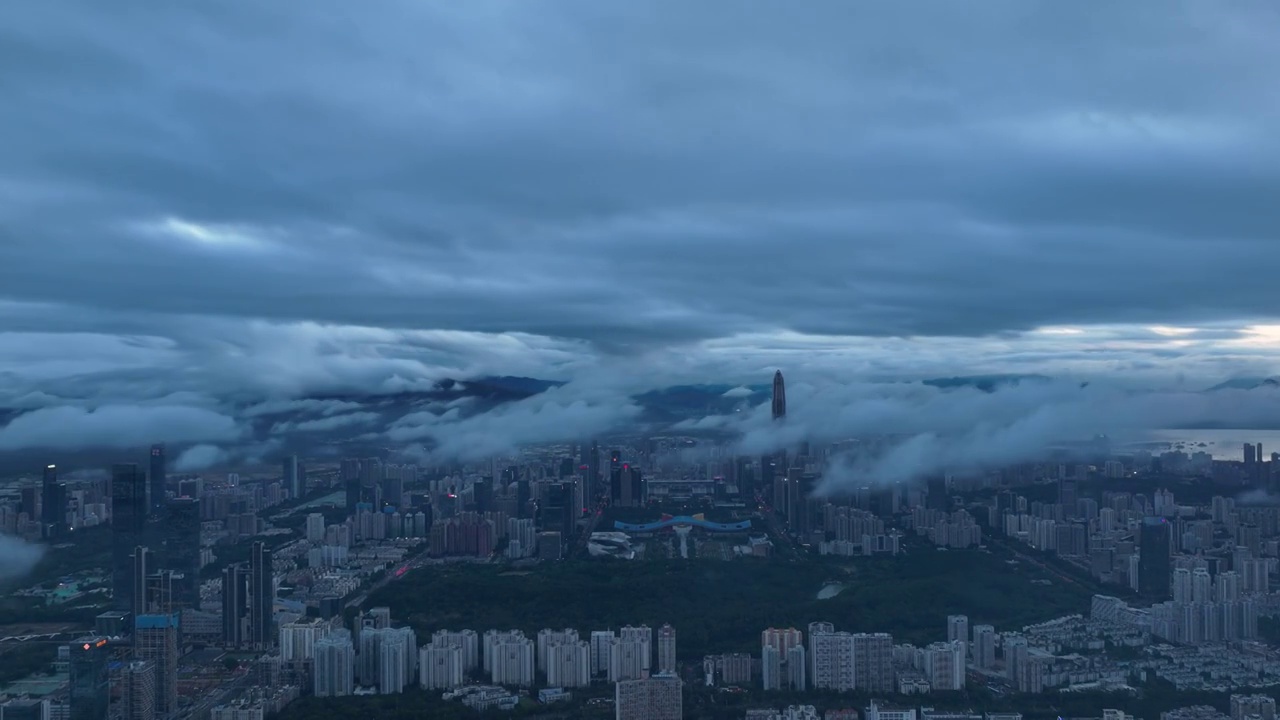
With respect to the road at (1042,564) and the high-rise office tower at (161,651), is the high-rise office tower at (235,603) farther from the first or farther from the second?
the road at (1042,564)

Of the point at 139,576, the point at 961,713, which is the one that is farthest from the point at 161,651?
the point at 961,713

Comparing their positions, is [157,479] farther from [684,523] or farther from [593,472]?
[593,472]

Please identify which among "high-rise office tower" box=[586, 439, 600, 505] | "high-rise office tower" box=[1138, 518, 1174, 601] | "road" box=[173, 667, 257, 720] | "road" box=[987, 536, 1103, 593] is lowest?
"road" box=[173, 667, 257, 720]

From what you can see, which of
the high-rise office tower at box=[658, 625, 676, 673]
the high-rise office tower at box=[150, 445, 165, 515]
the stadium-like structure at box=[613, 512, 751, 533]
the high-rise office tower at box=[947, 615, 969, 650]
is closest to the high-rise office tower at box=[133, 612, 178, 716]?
the high-rise office tower at box=[150, 445, 165, 515]

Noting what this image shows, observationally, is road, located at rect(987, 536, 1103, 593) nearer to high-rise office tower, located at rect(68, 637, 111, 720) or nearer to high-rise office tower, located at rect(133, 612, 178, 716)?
high-rise office tower, located at rect(133, 612, 178, 716)

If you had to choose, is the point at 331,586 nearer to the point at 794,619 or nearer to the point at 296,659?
the point at 296,659

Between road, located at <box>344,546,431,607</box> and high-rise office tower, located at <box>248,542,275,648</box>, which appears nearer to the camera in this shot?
high-rise office tower, located at <box>248,542,275,648</box>

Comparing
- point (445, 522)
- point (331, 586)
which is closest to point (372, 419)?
point (445, 522)
